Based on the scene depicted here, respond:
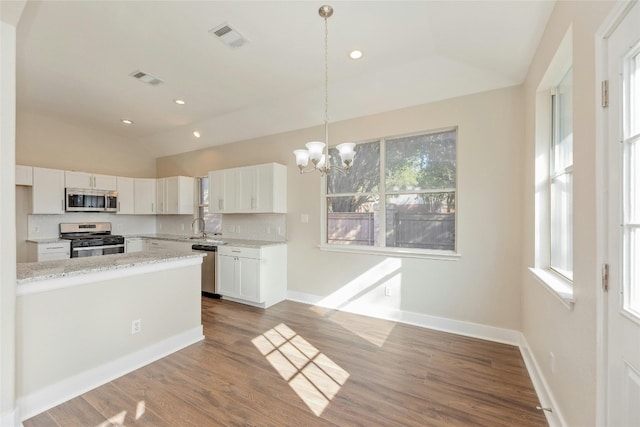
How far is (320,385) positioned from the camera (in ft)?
7.09

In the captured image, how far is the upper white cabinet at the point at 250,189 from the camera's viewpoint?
4.24m

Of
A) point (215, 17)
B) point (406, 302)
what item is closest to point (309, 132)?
point (215, 17)

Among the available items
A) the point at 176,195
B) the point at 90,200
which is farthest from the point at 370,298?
the point at 90,200

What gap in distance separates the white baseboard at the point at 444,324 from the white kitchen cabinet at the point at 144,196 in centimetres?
451

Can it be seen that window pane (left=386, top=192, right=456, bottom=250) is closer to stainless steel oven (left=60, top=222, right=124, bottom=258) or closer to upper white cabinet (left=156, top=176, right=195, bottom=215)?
upper white cabinet (left=156, top=176, right=195, bottom=215)

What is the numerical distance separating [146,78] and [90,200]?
3.07 m

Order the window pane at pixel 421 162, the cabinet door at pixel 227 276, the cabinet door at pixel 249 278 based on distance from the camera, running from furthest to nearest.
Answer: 1. the cabinet door at pixel 227 276
2. the cabinet door at pixel 249 278
3. the window pane at pixel 421 162

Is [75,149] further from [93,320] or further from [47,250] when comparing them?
[93,320]

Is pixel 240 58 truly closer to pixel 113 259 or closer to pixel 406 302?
pixel 113 259

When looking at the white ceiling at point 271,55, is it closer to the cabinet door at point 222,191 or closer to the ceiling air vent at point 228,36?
the ceiling air vent at point 228,36

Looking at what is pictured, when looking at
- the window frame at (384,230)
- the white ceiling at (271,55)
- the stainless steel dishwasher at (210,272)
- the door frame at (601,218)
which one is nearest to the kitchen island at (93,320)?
the stainless steel dishwasher at (210,272)

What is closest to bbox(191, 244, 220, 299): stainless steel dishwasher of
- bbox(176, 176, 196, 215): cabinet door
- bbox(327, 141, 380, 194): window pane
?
bbox(176, 176, 196, 215): cabinet door

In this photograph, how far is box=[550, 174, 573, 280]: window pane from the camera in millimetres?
1856

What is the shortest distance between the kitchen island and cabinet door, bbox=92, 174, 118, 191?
11.6 ft
